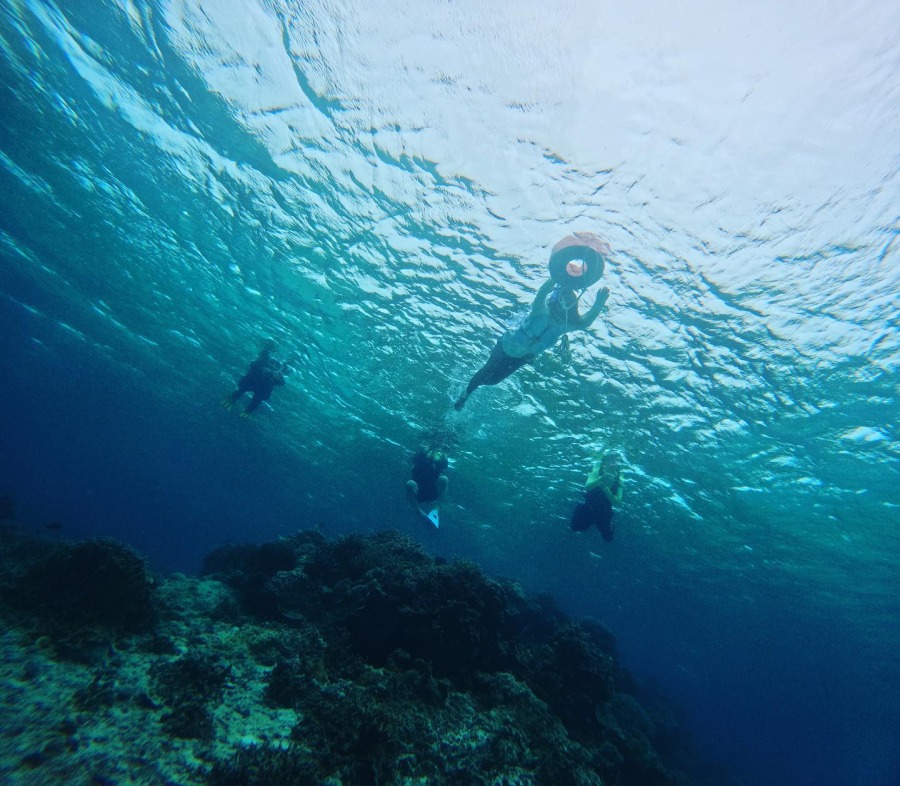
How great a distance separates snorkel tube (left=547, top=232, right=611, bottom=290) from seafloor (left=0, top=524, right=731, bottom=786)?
572 cm

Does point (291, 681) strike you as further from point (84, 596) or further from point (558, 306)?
point (558, 306)

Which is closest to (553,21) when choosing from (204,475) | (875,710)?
A: (204,475)

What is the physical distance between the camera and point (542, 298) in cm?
869

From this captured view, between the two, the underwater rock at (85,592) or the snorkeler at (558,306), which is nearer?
the underwater rock at (85,592)

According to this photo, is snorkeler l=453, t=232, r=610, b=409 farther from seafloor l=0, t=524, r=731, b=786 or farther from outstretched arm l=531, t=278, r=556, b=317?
seafloor l=0, t=524, r=731, b=786

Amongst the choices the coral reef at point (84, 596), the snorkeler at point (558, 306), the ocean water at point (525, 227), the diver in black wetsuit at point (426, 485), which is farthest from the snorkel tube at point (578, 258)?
the diver in black wetsuit at point (426, 485)

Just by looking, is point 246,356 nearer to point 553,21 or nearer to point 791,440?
point 553,21

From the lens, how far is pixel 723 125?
688cm

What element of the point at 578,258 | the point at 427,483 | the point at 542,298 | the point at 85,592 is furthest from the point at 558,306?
the point at 427,483

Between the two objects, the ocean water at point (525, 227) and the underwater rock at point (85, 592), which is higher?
the ocean water at point (525, 227)

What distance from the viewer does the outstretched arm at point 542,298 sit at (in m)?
8.49

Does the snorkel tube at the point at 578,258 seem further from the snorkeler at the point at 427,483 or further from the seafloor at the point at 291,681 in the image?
the snorkeler at the point at 427,483

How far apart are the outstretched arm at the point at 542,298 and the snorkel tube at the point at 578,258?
1.47 feet

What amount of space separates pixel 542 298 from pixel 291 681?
25.6ft
